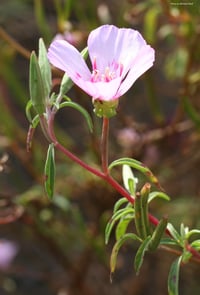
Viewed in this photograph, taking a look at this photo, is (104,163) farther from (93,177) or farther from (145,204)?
(93,177)

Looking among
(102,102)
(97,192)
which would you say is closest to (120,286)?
(97,192)

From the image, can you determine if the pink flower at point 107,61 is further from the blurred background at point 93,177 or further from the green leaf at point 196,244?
the blurred background at point 93,177

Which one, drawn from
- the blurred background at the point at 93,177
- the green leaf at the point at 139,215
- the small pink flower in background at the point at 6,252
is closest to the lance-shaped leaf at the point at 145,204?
the green leaf at the point at 139,215

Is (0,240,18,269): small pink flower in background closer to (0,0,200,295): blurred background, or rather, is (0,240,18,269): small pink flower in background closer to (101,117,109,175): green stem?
(0,0,200,295): blurred background

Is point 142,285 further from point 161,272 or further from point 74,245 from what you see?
point 74,245

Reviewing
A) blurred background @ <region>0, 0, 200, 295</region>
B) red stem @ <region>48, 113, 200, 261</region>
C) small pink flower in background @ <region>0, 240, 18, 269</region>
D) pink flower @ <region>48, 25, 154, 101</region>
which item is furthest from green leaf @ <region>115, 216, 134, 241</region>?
small pink flower in background @ <region>0, 240, 18, 269</region>

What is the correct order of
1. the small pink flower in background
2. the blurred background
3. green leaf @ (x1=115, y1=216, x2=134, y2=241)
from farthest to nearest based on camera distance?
the small pink flower in background → the blurred background → green leaf @ (x1=115, y1=216, x2=134, y2=241)
